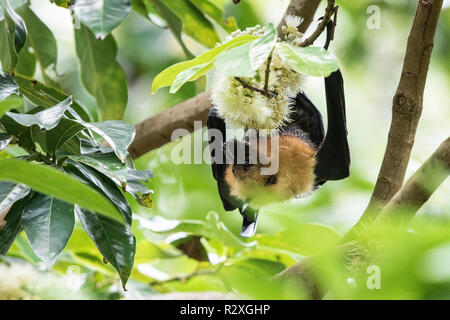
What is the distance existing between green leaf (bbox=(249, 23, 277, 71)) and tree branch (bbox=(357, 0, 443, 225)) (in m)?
0.31

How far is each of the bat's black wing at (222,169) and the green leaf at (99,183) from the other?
0.99 ft

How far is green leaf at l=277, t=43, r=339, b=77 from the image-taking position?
582 mm

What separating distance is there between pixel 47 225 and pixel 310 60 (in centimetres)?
42

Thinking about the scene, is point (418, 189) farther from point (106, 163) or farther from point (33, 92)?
point (33, 92)

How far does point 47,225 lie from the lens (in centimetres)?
79

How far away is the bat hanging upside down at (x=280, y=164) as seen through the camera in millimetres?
1131

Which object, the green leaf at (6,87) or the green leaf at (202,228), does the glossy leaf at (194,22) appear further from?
the green leaf at (6,87)

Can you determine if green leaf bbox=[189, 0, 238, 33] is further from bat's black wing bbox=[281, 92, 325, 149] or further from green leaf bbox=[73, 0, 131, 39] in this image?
green leaf bbox=[73, 0, 131, 39]

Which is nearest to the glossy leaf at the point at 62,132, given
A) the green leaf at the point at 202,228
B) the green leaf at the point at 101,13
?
the green leaf at the point at 101,13

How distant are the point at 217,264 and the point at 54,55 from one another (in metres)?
0.63

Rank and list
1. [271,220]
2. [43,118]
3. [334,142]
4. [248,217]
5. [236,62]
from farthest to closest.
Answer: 1. [271,220]
2. [248,217]
3. [334,142]
4. [43,118]
5. [236,62]

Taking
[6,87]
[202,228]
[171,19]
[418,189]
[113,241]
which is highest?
[171,19]

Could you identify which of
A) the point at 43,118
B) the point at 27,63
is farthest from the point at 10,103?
the point at 27,63

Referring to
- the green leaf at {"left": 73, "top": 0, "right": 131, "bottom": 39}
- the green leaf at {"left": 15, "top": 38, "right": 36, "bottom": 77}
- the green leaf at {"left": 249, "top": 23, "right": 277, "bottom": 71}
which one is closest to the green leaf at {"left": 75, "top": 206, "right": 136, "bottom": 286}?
the green leaf at {"left": 73, "top": 0, "right": 131, "bottom": 39}
